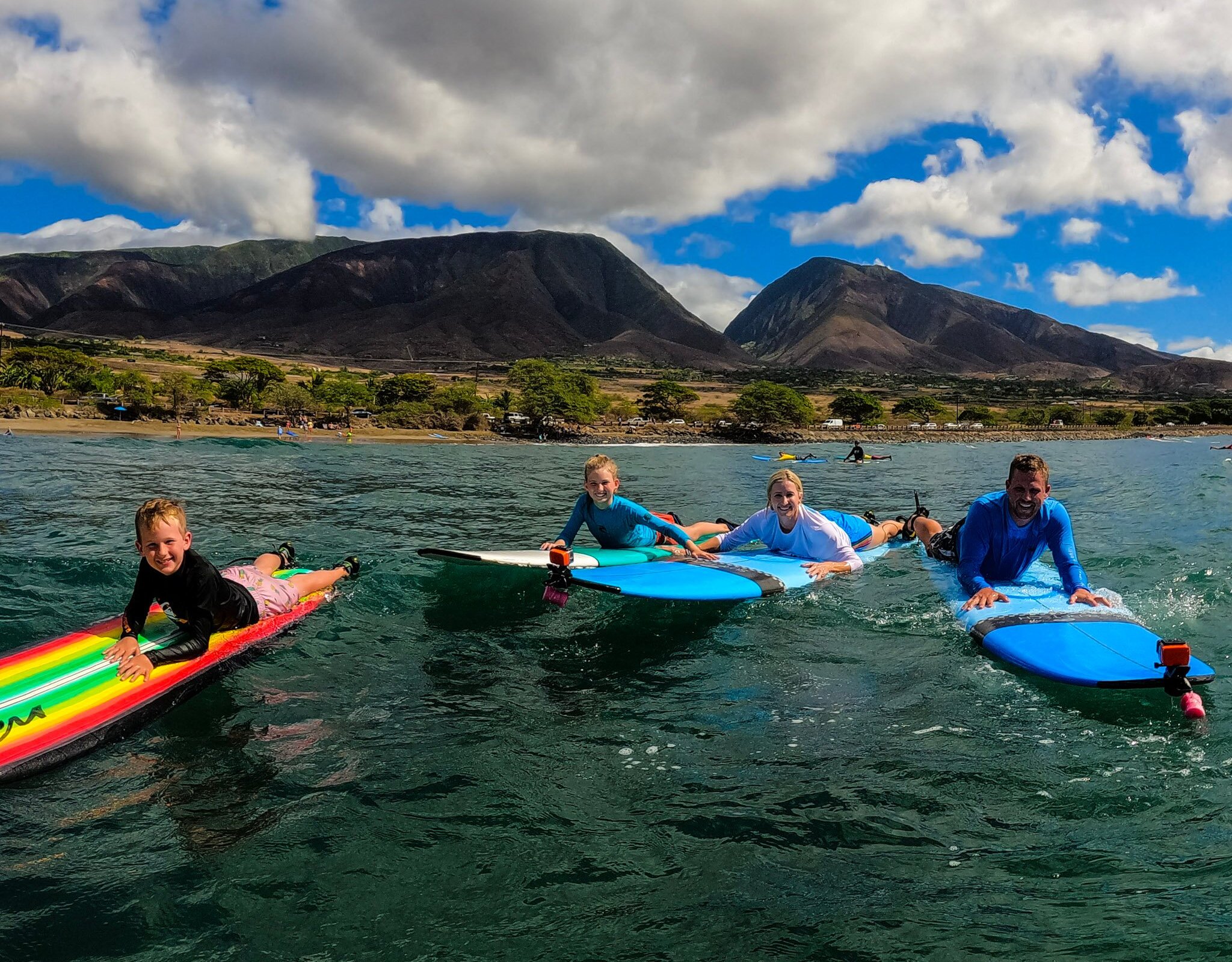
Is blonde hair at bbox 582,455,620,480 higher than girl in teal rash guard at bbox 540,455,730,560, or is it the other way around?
blonde hair at bbox 582,455,620,480

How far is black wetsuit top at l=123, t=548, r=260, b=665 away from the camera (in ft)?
20.3

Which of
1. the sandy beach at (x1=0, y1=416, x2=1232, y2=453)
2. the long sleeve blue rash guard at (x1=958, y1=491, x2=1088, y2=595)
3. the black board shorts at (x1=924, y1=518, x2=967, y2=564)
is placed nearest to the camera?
the long sleeve blue rash guard at (x1=958, y1=491, x2=1088, y2=595)

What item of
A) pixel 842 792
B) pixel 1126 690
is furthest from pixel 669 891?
pixel 1126 690

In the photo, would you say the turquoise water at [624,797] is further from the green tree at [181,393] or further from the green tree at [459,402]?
the green tree at [459,402]

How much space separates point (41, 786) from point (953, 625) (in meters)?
8.15

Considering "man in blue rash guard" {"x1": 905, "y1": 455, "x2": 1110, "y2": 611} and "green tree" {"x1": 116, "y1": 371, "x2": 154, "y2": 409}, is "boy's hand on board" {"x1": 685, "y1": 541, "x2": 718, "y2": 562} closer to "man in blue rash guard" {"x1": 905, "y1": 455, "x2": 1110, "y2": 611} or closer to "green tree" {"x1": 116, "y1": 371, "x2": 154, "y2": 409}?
"man in blue rash guard" {"x1": 905, "y1": 455, "x2": 1110, "y2": 611}

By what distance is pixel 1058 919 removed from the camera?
361 centimetres

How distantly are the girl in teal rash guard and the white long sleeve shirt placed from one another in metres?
0.94

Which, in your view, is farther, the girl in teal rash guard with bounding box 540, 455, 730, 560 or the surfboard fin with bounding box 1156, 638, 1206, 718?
the girl in teal rash guard with bounding box 540, 455, 730, 560

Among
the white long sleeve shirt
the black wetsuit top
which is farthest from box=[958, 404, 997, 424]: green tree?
the black wetsuit top

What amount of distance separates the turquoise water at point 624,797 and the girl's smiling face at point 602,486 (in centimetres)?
125

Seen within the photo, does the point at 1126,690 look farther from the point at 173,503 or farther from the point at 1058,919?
the point at 173,503

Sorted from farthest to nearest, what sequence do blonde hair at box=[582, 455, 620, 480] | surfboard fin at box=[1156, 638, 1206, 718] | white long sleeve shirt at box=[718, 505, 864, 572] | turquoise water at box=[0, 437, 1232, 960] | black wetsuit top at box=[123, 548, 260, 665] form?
white long sleeve shirt at box=[718, 505, 864, 572], blonde hair at box=[582, 455, 620, 480], black wetsuit top at box=[123, 548, 260, 665], surfboard fin at box=[1156, 638, 1206, 718], turquoise water at box=[0, 437, 1232, 960]

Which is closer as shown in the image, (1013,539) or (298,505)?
(1013,539)
